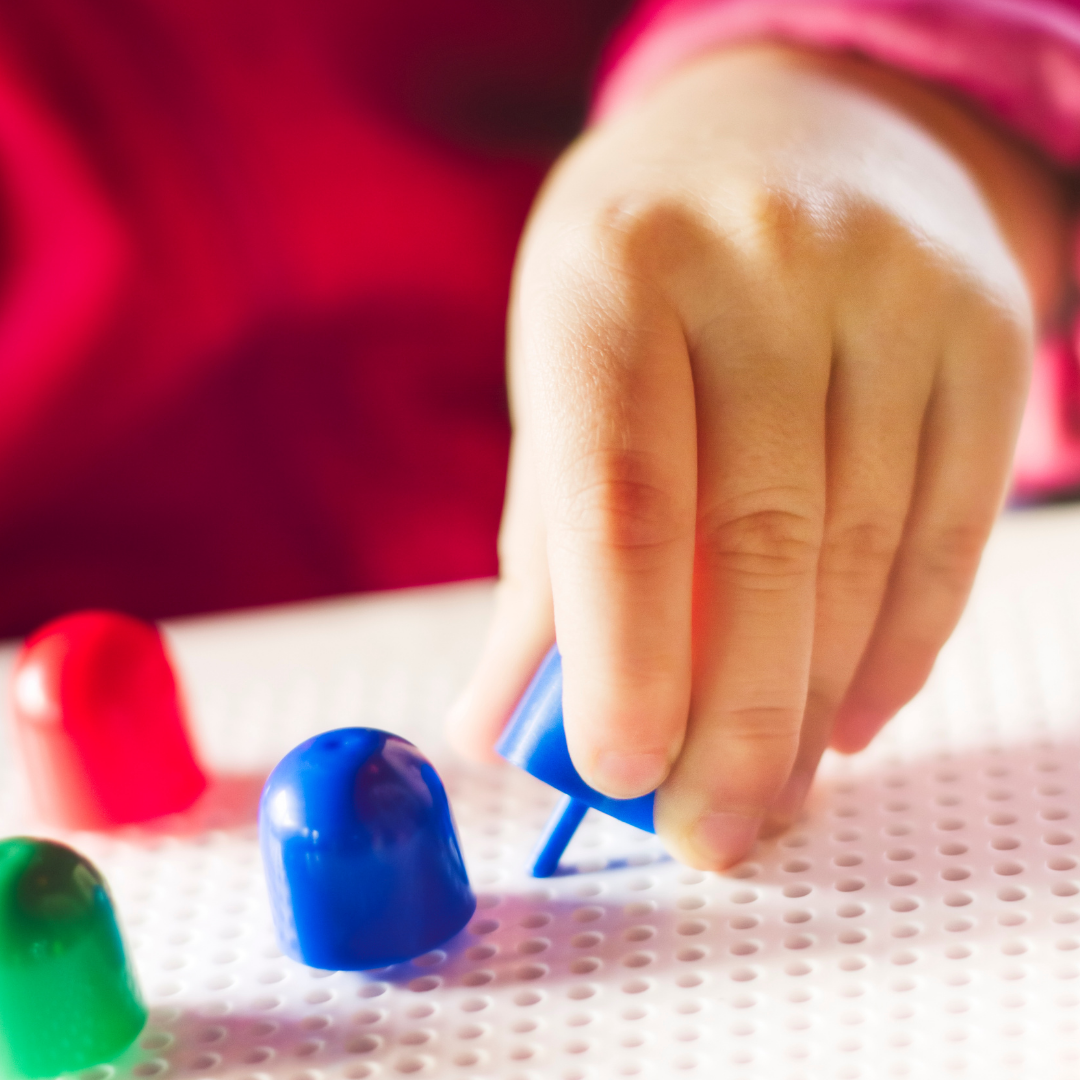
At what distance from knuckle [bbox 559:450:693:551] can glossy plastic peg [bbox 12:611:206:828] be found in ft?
0.86

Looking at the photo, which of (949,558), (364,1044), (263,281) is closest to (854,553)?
(949,558)

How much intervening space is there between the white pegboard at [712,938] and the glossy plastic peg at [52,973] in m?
0.01

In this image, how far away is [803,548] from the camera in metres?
0.47

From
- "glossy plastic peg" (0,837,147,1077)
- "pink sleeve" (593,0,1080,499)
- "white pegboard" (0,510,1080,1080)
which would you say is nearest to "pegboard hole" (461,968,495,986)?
"white pegboard" (0,510,1080,1080)

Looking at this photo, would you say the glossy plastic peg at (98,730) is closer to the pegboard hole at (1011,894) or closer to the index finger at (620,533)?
the index finger at (620,533)

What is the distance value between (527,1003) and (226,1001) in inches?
4.6

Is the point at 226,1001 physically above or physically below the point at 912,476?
below

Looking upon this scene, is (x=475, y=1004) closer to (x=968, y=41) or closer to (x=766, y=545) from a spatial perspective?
(x=766, y=545)

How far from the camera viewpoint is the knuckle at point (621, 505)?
436mm

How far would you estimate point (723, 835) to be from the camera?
0.46 meters

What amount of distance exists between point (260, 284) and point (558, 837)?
2.48 ft

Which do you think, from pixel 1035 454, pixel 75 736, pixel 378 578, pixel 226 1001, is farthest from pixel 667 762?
pixel 378 578

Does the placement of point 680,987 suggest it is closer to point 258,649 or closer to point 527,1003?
point 527,1003

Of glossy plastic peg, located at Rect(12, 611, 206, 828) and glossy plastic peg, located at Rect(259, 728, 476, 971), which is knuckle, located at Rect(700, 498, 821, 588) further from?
glossy plastic peg, located at Rect(12, 611, 206, 828)
